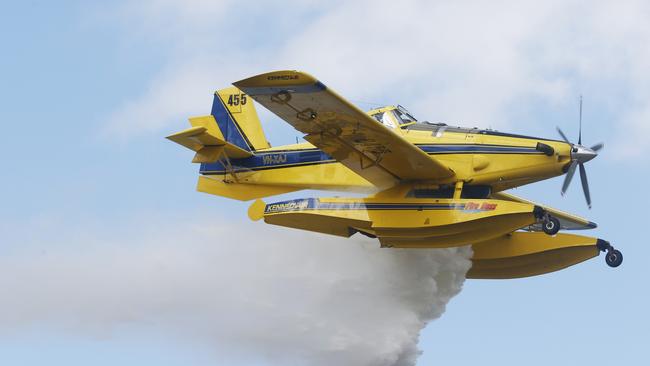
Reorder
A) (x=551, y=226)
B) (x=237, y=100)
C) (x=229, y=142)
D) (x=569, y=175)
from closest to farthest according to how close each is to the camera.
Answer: (x=551, y=226) → (x=569, y=175) → (x=229, y=142) → (x=237, y=100)

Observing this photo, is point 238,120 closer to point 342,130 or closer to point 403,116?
point 403,116

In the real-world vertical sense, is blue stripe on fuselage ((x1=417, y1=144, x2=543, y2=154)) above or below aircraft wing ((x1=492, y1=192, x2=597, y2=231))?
above

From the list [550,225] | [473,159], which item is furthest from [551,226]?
[473,159]

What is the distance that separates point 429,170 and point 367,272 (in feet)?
12.5

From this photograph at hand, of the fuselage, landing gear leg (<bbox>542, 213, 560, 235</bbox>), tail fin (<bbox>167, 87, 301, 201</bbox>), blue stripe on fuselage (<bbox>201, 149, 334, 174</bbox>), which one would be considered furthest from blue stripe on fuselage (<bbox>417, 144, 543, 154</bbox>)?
tail fin (<bbox>167, 87, 301, 201</bbox>)

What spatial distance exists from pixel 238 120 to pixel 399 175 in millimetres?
5630

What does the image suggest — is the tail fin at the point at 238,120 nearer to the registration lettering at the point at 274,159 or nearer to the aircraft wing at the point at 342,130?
the registration lettering at the point at 274,159

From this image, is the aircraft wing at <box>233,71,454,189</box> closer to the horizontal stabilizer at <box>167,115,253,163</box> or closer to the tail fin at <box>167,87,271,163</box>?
the horizontal stabilizer at <box>167,115,253,163</box>

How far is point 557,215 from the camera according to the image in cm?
3797

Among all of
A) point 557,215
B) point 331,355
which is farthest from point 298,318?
point 557,215

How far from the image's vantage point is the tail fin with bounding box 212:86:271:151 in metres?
37.2

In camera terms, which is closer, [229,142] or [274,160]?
[274,160]

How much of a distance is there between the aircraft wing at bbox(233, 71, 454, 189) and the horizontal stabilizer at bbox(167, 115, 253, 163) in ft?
10.4

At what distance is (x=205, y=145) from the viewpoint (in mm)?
35375
